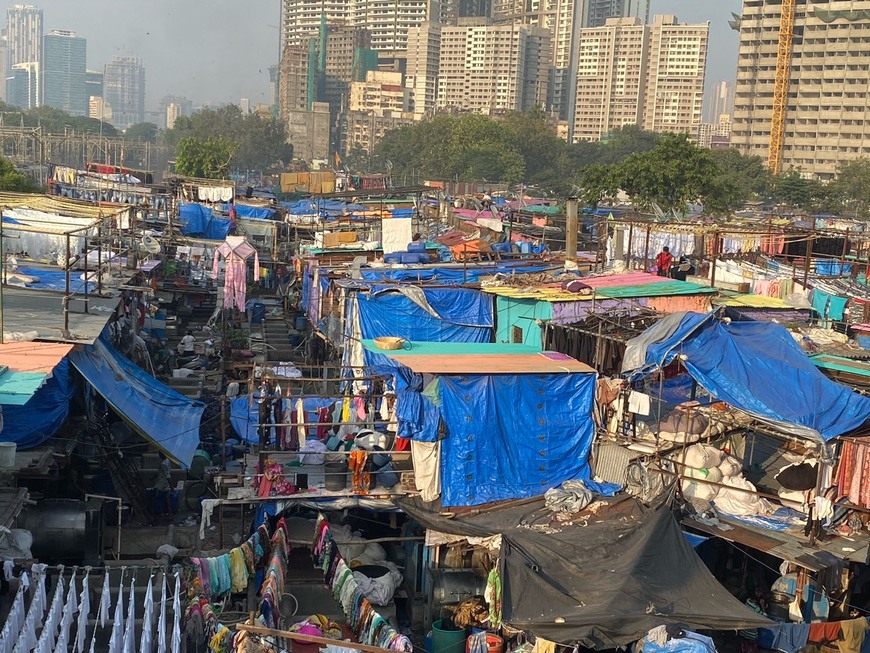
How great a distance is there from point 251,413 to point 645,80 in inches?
5106

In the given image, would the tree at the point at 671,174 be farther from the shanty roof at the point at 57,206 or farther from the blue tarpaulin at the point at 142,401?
the blue tarpaulin at the point at 142,401

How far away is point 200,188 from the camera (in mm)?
37469

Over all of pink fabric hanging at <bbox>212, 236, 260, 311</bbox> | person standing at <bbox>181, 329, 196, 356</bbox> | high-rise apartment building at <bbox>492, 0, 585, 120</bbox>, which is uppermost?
high-rise apartment building at <bbox>492, 0, 585, 120</bbox>

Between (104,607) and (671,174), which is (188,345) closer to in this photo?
(104,607)

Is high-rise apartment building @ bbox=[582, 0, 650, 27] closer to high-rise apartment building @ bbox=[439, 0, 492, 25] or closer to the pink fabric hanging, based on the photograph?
high-rise apartment building @ bbox=[439, 0, 492, 25]

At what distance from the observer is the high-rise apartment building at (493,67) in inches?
5039

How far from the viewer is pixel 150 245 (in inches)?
982

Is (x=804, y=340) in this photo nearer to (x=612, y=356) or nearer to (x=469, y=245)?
(x=612, y=356)

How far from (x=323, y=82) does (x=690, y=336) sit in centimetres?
12313

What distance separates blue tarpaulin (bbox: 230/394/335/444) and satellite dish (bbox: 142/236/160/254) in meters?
9.94

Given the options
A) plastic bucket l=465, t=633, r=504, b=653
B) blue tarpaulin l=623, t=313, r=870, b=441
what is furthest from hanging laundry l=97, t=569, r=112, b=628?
blue tarpaulin l=623, t=313, r=870, b=441

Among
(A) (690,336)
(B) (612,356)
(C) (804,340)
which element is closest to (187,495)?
(B) (612,356)

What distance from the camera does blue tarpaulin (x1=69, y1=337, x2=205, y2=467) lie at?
1205 centimetres

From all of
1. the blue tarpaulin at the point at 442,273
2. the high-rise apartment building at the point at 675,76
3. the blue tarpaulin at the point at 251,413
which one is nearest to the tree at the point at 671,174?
the blue tarpaulin at the point at 442,273
